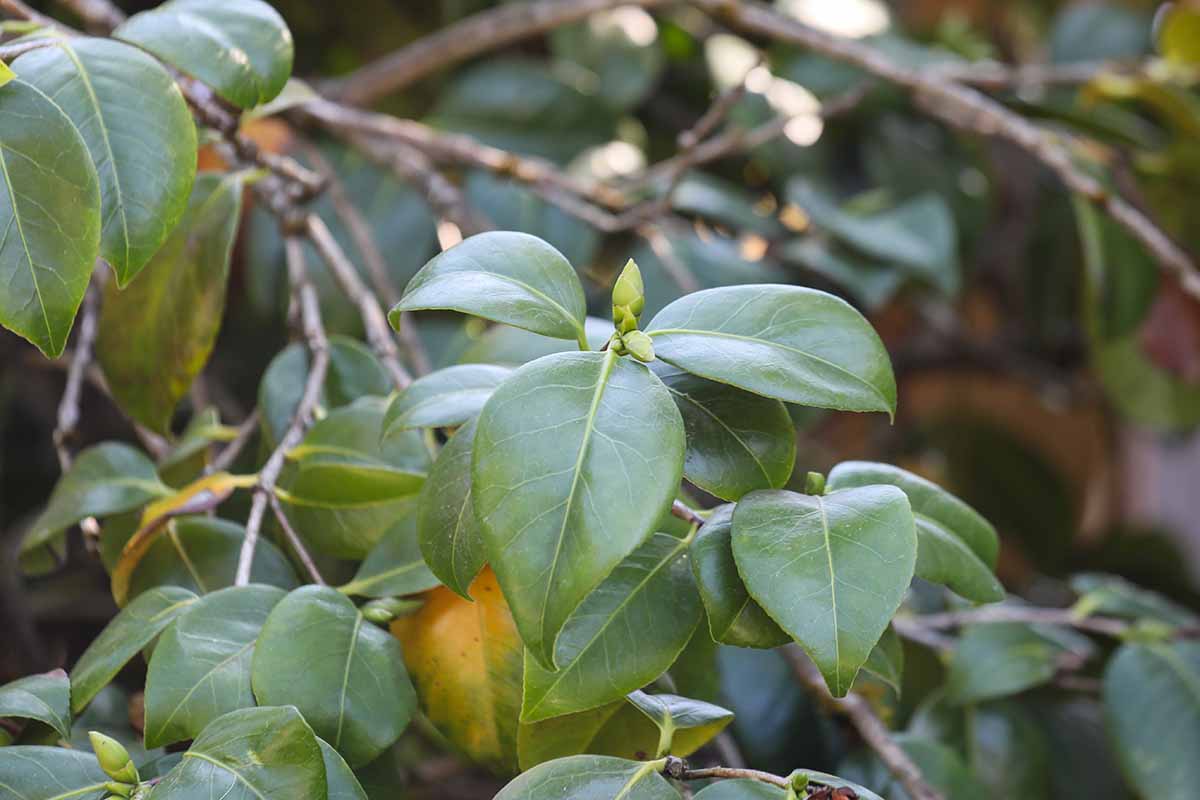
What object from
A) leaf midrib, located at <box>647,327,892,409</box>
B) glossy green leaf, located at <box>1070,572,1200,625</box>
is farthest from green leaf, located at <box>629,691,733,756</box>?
glossy green leaf, located at <box>1070,572,1200,625</box>

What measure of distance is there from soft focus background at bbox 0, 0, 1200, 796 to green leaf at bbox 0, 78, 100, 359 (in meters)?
0.20

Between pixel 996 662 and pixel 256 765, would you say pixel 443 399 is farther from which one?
Result: pixel 996 662

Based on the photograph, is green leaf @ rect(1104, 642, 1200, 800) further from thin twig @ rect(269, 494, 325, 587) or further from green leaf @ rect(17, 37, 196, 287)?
green leaf @ rect(17, 37, 196, 287)

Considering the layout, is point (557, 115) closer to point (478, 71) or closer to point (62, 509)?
point (478, 71)

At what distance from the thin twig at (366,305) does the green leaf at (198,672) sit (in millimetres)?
150

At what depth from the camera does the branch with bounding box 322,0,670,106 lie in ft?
2.83

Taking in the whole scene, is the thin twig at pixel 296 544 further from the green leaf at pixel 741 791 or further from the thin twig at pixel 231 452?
the green leaf at pixel 741 791

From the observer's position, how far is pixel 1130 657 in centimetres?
63

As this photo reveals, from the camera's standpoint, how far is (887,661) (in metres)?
0.41

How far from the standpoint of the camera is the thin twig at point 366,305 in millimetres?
535

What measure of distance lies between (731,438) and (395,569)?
0.49 ft

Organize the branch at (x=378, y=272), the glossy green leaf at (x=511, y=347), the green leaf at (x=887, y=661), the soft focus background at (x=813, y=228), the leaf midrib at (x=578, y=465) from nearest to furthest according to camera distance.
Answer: the leaf midrib at (x=578, y=465)
the green leaf at (x=887, y=661)
the glossy green leaf at (x=511, y=347)
the branch at (x=378, y=272)
the soft focus background at (x=813, y=228)

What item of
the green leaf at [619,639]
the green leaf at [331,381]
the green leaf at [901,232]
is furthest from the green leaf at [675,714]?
the green leaf at [901,232]

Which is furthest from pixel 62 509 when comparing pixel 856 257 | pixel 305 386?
pixel 856 257
